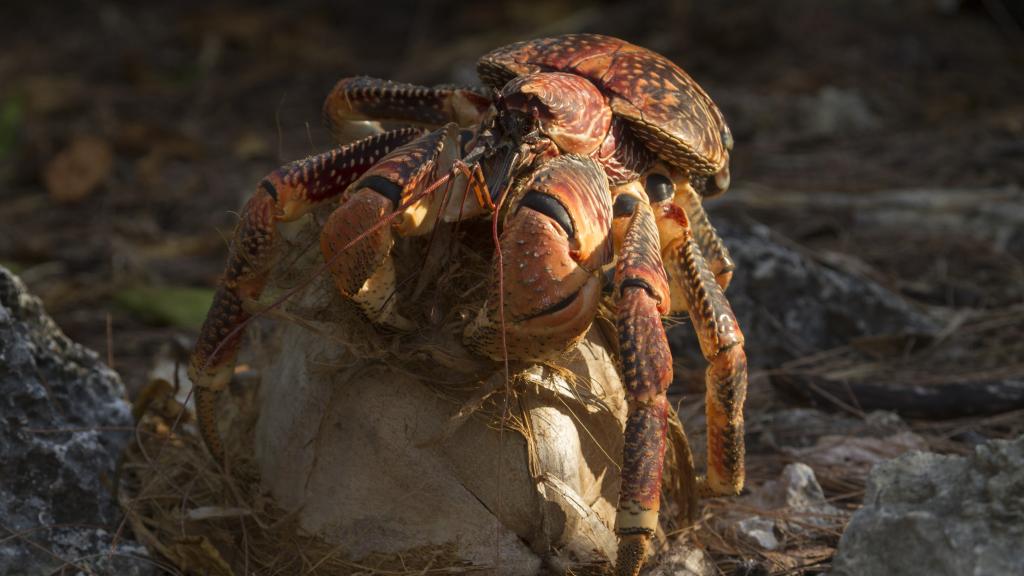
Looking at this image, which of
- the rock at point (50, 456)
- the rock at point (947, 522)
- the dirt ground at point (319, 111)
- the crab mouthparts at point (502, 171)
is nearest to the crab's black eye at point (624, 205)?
the crab mouthparts at point (502, 171)

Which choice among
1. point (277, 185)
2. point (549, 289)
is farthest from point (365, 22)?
point (549, 289)

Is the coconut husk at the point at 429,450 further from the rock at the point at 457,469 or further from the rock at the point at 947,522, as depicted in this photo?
the rock at the point at 947,522

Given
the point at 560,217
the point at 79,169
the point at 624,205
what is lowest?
the point at 79,169

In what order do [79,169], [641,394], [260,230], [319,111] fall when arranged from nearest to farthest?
[641,394]
[260,230]
[79,169]
[319,111]

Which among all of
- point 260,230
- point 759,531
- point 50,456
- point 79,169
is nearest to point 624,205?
point 260,230

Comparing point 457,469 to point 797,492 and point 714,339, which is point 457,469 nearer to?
point 714,339

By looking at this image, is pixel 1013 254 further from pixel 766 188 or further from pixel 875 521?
pixel 875 521
